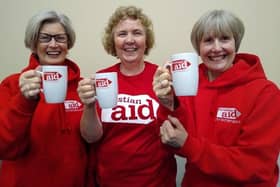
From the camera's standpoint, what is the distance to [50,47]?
1.18 m

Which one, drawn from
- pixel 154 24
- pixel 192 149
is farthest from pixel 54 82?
pixel 154 24

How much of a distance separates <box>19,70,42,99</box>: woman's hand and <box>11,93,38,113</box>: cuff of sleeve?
0.03 m

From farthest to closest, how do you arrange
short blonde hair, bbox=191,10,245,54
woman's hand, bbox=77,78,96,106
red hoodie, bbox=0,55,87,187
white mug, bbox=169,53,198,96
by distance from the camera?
red hoodie, bbox=0,55,87,187, short blonde hair, bbox=191,10,245,54, woman's hand, bbox=77,78,96,106, white mug, bbox=169,53,198,96

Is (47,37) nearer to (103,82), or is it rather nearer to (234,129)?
(103,82)

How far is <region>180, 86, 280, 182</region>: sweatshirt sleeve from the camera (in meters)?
0.90

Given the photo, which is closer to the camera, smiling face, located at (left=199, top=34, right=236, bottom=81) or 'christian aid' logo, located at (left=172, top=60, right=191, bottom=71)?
'christian aid' logo, located at (left=172, top=60, right=191, bottom=71)

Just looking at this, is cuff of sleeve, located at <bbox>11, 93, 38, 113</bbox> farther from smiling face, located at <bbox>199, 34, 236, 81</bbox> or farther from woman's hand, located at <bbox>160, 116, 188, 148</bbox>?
smiling face, located at <bbox>199, 34, 236, 81</bbox>

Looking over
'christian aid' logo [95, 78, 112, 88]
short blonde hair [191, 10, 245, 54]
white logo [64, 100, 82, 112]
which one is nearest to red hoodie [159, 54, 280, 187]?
short blonde hair [191, 10, 245, 54]

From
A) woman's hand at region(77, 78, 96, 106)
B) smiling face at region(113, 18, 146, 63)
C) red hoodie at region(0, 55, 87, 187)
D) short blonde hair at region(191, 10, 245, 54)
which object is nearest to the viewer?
woman's hand at region(77, 78, 96, 106)

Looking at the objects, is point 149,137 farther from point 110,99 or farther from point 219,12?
point 219,12

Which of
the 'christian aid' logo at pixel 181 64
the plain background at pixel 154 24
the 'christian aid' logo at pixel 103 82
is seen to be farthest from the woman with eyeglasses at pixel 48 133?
the 'christian aid' logo at pixel 181 64

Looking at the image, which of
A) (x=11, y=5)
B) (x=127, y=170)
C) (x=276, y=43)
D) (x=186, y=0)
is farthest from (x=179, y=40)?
(x=11, y=5)

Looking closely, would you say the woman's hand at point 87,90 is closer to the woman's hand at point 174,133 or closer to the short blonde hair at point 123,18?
the woman's hand at point 174,133

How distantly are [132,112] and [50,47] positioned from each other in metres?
0.43
